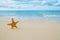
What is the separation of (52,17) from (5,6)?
523 mm

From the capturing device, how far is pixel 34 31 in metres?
1.53

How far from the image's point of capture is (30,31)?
1.53m

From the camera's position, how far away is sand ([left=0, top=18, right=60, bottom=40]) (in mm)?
1521

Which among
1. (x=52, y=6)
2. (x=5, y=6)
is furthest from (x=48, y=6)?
(x=5, y=6)

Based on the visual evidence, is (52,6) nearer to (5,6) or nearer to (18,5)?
(18,5)

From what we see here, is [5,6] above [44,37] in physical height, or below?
above

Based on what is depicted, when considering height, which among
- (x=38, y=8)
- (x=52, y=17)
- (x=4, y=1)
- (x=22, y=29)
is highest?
(x=4, y=1)

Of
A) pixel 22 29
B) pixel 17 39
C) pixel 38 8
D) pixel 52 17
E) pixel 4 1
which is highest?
pixel 4 1

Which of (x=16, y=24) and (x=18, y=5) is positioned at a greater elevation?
(x=18, y=5)

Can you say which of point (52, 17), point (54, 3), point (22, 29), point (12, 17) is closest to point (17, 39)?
point (22, 29)

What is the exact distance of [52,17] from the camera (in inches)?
59.8

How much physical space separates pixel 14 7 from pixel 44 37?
0.46 meters

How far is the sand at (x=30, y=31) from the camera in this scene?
4.99 feet

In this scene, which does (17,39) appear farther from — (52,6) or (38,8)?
(52,6)
